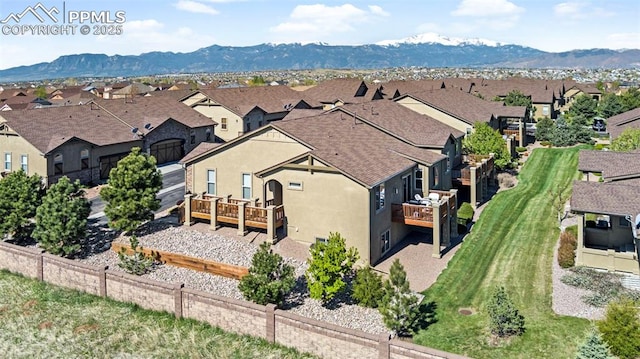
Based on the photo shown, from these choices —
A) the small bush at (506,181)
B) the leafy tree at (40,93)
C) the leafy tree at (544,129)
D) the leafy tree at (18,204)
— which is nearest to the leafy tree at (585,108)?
the leafy tree at (544,129)

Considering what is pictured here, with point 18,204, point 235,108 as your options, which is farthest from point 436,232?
point 235,108

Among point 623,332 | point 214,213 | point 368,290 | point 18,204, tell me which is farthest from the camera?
point 214,213

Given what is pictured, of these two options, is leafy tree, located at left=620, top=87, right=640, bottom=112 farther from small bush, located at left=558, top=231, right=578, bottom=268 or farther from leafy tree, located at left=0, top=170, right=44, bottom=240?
leafy tree, located at left=0, top=170, right=44, bottom=240

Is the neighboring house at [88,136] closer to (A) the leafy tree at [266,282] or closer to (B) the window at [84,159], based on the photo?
(B) the window at [84,159]

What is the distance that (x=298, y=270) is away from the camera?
24297 mm

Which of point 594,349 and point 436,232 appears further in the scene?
point 436,232

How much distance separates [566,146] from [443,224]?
113ft

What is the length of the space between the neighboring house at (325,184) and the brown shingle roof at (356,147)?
7cm

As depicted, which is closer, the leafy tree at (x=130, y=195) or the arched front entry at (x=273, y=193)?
the leafy tree at (x=130, y=195)

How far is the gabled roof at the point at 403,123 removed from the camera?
3341 cm

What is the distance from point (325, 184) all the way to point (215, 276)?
6493 mm

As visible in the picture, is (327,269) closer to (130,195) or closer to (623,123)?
(130,195)

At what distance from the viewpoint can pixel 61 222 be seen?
86.0 ft

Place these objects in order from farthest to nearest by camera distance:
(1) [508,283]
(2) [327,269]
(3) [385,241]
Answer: (3) [385,241], (1) [508,283], (2) [327,269]
